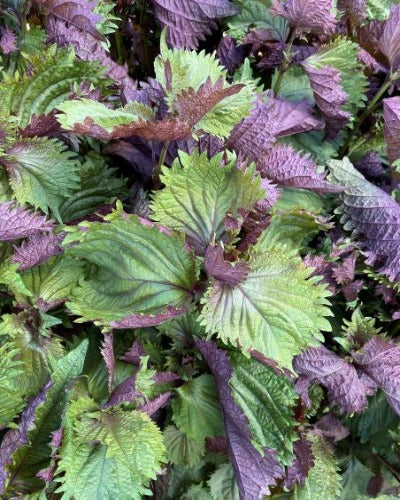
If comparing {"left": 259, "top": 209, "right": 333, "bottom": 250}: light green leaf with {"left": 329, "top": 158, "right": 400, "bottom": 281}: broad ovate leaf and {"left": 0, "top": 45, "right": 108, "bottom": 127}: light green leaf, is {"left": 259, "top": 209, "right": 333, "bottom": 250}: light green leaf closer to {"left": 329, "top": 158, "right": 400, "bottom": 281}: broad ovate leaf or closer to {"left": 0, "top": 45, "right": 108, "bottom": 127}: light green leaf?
{"left": 329, "top": 158, "right": 400, "bottom": 281}: broad ovate leaf

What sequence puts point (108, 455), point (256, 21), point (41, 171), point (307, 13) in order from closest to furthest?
point (108, 455) < point (41, 171) < point (307, 13) < point (256, 21)

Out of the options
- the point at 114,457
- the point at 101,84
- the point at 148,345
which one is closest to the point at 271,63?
the point at 101,84

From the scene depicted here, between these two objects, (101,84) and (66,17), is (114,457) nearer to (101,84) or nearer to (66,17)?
(101,84)

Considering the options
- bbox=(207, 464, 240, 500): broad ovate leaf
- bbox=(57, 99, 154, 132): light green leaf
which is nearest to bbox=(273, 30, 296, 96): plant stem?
bbox=(57, 99, 154, 132): light green leaf

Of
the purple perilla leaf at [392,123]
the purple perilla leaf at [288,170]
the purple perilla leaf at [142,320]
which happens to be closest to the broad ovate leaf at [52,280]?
the purple perilla leaf at [142,320]

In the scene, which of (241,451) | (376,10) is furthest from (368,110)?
(241,451)

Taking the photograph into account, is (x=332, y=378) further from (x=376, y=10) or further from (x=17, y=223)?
(x=376, y=10)
